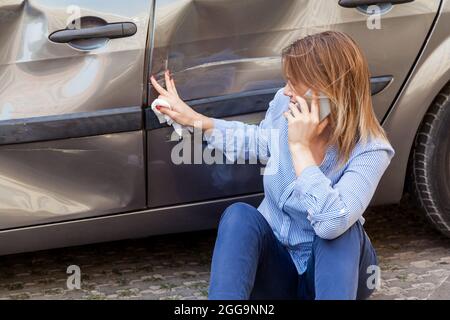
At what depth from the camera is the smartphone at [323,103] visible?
2.40m

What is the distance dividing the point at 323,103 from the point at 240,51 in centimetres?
46

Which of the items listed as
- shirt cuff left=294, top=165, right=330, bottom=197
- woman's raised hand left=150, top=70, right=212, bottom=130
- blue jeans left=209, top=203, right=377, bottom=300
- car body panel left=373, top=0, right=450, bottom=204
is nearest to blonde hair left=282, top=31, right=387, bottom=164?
shirt cuff left=294, top=165, right=330, bottom=197

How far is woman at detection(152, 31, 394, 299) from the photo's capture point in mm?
2322

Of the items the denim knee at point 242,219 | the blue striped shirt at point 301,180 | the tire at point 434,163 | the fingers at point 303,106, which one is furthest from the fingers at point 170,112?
the tire at point 434,163

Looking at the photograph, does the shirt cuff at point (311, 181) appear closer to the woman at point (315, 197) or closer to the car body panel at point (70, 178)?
the woman at point (315, 197)

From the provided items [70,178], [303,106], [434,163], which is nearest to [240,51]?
[303,106]

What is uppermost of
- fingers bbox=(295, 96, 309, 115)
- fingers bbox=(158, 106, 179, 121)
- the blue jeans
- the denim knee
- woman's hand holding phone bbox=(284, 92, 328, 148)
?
fingers bbox=(295, 96, 309, 115)

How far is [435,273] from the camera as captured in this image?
310 cm

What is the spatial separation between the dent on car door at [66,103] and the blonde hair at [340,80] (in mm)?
573

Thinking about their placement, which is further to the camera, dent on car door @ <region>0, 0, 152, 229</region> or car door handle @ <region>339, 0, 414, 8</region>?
car door handle @ <region>339, 0, 414, 8</region>

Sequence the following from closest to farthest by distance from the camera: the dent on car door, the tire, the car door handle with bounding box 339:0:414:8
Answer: the dent on car door → the car door handle with bounding box 339:0:414:8 → the tire

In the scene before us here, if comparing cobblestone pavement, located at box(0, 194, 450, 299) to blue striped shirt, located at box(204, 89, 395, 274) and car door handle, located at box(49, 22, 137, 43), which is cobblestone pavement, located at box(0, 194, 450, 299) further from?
car door handle, located at box(49, 22, 137, 43)
